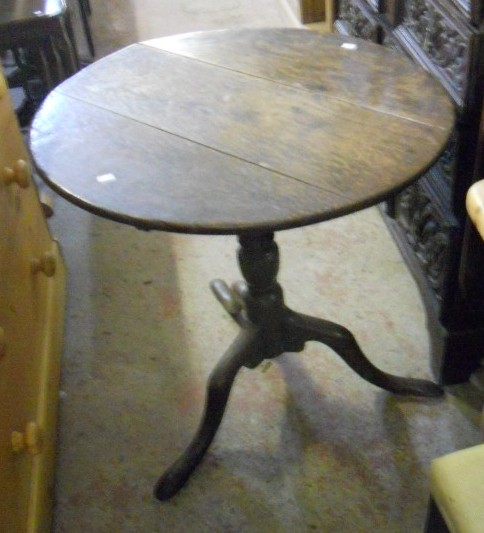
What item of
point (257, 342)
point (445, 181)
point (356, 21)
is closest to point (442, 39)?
point (445, 181)

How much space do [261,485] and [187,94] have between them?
72cm

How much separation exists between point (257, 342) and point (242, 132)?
1.44 ft

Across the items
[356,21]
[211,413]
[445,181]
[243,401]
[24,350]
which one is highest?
[356,21]

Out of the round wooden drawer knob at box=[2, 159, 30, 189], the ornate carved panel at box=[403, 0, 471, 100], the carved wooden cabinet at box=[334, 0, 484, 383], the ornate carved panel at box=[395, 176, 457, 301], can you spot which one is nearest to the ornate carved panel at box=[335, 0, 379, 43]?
the carved wooden cabinet at box=[334, 0, 484, 383]

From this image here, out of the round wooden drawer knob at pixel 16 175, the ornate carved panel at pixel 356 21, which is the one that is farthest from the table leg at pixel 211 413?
the ornate carved panel at pixel 356 21

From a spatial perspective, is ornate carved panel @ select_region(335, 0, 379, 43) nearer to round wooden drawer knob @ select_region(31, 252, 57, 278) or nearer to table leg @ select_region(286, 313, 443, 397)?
table leg @ select_region(286, 313, 443, 397)

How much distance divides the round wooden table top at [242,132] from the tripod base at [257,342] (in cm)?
25

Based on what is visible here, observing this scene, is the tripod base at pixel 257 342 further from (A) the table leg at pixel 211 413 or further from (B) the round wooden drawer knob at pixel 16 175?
(B) the round wooden drawer knob at pixel 16 175

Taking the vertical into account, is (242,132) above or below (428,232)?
above

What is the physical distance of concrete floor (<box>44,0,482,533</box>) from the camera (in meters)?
1.19

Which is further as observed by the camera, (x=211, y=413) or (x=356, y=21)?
(x=356, y=21)

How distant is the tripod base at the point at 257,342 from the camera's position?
117cm

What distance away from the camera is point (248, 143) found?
0.92 metres

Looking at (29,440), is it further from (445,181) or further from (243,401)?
(445,181)
